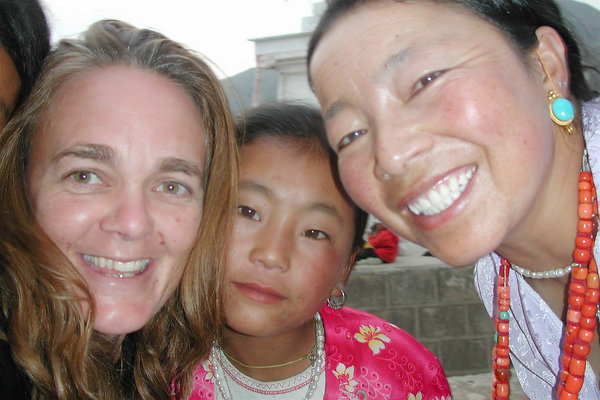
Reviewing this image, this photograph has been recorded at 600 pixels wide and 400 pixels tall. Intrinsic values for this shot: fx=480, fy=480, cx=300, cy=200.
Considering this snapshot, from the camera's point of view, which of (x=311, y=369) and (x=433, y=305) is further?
(x=433, y=305)

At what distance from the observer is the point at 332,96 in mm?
1306

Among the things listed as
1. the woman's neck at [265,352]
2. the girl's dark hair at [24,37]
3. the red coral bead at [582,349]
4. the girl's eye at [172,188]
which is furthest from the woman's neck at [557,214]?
the girl's dark hair at [24,37]

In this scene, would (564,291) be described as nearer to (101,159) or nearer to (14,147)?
(101,159)

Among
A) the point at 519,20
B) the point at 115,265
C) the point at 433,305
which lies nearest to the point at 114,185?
the point at 115,265

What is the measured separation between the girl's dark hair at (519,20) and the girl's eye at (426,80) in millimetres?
212

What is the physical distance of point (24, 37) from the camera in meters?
1.36

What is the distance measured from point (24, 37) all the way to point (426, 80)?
3.67 feet

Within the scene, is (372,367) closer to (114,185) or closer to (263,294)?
(263,294)

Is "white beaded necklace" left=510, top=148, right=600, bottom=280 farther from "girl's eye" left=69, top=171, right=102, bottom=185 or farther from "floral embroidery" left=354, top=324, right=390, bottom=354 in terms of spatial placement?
"girl's eye" left=69, top=171, right=102, bottom=185

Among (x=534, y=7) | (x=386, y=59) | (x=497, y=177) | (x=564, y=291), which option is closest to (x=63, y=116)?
(x=386, y=59)

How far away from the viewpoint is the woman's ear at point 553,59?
1.26m

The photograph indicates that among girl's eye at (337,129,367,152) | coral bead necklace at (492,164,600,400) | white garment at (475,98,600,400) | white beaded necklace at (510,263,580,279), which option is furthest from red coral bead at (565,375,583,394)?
girl's eye at (337,129,367,152)

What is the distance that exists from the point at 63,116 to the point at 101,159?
18 cm

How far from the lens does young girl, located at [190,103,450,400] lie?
1.59m
